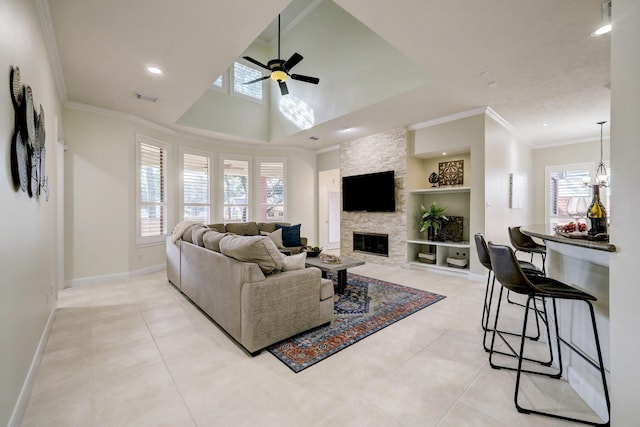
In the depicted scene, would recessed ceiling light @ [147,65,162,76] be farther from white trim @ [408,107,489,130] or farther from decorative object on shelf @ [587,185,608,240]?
decorative object on shelf @ [587,185,608,240]

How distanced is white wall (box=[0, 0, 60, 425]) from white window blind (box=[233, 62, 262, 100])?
4107 millimetres

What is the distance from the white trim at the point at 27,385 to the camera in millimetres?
1537

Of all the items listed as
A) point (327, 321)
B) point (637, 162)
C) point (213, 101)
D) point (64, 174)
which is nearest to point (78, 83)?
point (64, 174)

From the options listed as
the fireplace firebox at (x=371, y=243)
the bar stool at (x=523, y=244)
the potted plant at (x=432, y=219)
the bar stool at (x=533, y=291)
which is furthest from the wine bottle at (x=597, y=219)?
the fireplace firebox at (x=371, y=243)

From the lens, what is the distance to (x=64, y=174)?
4.20 m

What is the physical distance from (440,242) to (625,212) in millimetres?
4061

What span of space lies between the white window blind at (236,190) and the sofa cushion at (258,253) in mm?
4552

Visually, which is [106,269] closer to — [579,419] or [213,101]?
[213,101]

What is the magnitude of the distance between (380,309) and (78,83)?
5011 mm

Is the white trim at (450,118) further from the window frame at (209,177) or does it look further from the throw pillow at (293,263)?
the window frame at (209,177)

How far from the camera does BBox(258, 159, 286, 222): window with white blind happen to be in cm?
723

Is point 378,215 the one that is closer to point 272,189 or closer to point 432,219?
point 432,219

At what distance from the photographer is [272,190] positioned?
735cm

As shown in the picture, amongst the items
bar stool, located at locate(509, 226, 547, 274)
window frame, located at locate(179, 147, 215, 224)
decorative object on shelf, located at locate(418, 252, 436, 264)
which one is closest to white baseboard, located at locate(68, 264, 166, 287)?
window frame, located at locate(179, 147, 215, 224)
